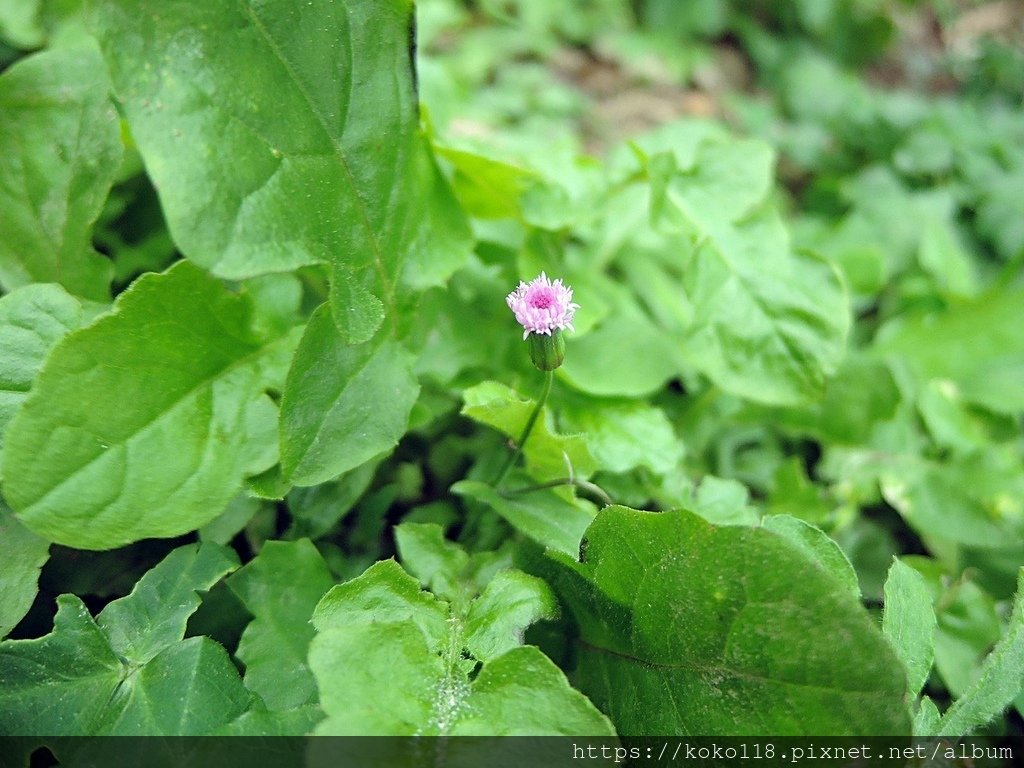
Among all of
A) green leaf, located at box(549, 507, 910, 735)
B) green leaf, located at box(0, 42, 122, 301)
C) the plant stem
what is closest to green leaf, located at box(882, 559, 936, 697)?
green leaf, located at box(549, 507, 910, 735)

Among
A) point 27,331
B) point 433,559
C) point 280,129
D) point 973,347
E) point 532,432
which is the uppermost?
point 280,129

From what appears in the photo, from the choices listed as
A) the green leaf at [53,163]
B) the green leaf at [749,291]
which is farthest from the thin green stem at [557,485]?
the green leaf at [53,163]

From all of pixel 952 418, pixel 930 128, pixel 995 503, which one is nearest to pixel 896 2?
pixel 930 128

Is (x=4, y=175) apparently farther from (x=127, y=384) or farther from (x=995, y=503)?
(x=995, y=503)

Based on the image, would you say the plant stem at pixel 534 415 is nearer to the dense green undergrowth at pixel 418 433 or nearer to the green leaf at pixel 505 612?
the dense green undergrowth at pixel 418 433

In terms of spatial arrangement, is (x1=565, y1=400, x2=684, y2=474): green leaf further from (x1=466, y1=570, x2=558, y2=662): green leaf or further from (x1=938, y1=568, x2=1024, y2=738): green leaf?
(x1=938, y1=568, x2=1024, y2=738): green leaf

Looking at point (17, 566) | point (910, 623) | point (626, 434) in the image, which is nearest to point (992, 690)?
point (910, 623)

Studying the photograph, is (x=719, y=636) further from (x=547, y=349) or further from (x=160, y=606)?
(x=160, y=606)
